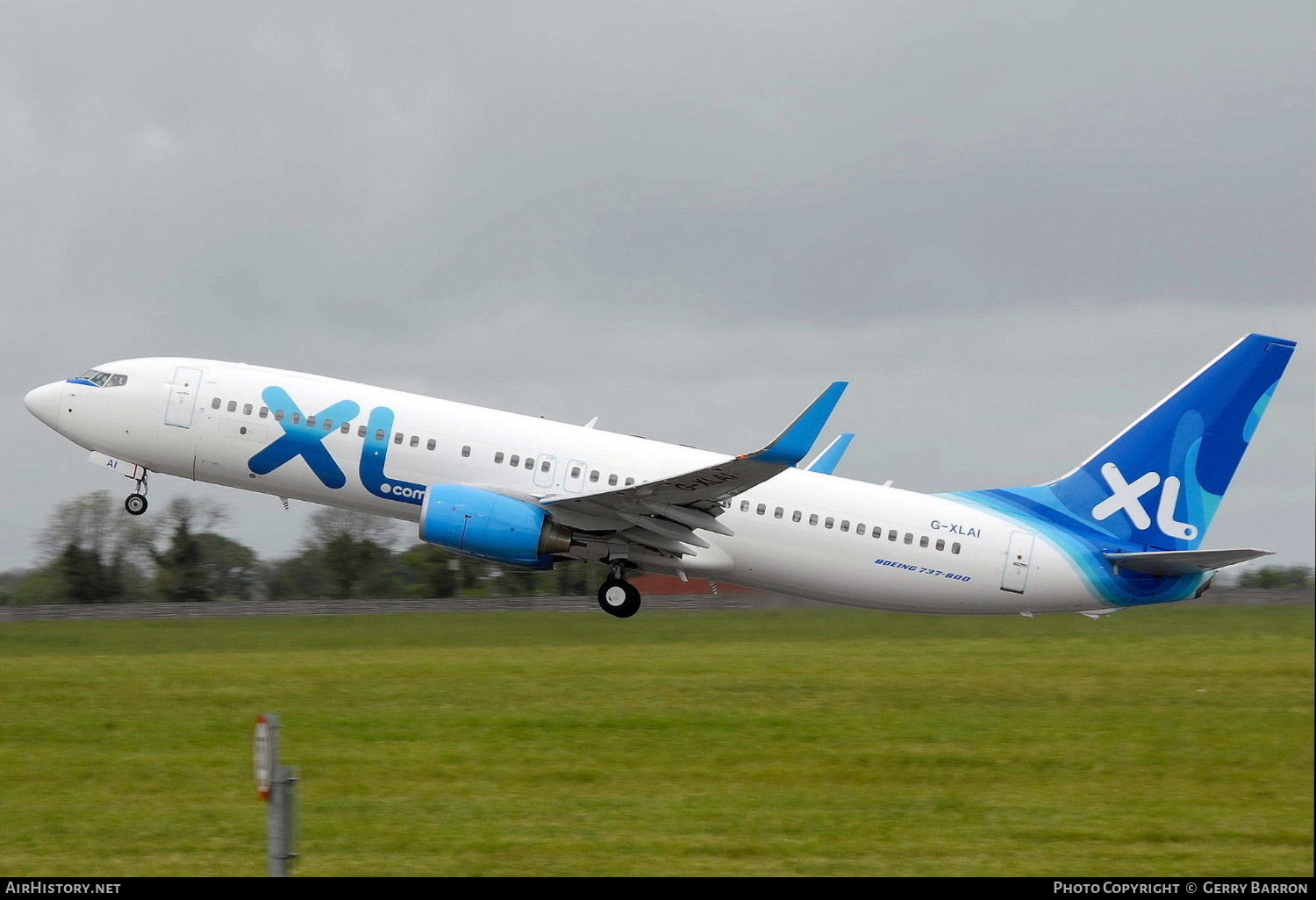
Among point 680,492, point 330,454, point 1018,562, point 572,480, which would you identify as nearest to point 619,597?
point 572,480

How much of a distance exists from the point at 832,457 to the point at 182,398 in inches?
539

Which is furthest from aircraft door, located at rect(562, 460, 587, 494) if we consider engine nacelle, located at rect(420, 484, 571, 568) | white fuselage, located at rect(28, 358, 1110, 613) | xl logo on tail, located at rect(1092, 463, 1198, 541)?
xl logo on tail, located at rect(1092, 463, 1198, 541)

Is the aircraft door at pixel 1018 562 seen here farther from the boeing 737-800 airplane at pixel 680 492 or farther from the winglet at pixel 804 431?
the winglet at pixel 804 431

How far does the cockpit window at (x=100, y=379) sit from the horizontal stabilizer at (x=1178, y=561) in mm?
20325

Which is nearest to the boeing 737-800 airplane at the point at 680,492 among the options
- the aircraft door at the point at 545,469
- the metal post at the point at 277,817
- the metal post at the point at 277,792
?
the aircraft door at the point at 545,469

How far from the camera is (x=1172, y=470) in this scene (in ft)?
100

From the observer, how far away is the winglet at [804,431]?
24.5m

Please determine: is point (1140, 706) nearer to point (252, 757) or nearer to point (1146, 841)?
point (1146, 841)

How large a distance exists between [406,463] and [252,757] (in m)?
9.10

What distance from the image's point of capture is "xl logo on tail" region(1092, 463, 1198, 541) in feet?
99.9

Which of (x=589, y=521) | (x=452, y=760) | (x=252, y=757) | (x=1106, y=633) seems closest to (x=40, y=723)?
(x=252, y=757)

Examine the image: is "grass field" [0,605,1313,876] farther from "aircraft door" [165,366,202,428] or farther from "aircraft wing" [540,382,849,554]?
"aircraft door" [165,366,202,428]

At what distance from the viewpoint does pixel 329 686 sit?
25047 mm

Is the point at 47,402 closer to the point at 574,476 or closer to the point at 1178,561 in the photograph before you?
the point at 574,476
